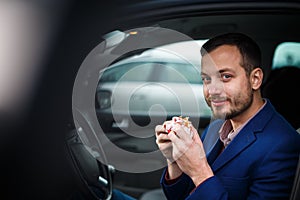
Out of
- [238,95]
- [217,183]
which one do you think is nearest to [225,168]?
[217,183]

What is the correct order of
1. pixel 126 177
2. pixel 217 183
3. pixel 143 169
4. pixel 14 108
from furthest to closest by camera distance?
Answer: pixel 126 177 < pixel 143 169 < pixel 217 183 < pixel 14 108

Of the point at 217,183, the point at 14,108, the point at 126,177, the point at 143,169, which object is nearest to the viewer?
the point at 14,108

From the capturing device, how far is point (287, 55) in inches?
93.9

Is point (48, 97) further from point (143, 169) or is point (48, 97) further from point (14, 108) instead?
point (143, 169)

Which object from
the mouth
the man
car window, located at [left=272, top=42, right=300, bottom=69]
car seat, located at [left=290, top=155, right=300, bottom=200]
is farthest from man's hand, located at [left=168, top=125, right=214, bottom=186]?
car window, located at [left=272, top=42, right=300, bottom=69]

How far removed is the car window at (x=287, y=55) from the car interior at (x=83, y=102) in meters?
0.28

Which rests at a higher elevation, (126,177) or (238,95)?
(238,95)

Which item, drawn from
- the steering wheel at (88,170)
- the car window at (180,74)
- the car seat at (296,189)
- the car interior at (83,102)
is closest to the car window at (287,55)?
the car interior at (83,102)

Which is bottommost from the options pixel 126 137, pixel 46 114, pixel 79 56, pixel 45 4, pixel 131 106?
pixel 126 137

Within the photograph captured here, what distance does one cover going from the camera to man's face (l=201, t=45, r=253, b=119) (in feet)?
4.92

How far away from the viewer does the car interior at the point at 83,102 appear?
50.8 inches

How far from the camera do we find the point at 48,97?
1297 mm

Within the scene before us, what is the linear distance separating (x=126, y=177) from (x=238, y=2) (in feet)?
2.99

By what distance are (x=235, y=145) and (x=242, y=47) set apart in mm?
318
